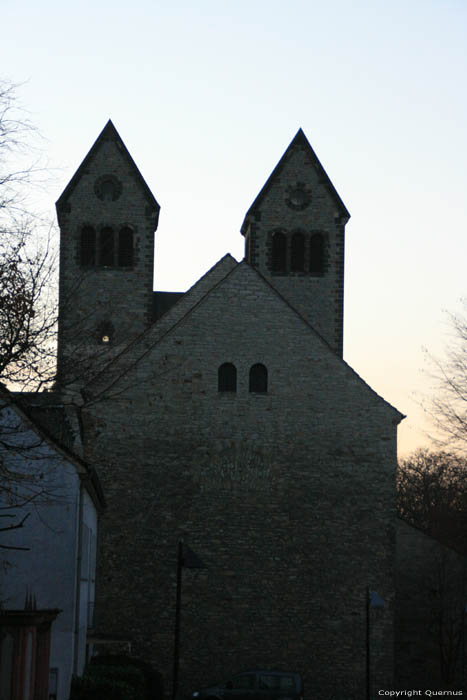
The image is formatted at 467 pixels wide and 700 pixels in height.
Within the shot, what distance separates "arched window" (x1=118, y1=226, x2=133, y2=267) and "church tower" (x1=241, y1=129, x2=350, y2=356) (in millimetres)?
4622

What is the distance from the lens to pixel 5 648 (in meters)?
17.4

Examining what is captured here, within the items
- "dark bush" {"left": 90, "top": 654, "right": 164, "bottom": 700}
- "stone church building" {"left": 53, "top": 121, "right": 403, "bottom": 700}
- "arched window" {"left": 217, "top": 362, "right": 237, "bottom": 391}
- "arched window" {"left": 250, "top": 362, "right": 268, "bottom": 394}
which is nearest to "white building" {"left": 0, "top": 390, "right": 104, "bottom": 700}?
"dark bush" {"left": 90, "top": 654, "right": 164, "bottom": 700}

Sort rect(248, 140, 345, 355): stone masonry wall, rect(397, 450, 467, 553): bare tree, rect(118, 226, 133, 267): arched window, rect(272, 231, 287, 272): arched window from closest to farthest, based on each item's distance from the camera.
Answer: rect(248, 140, 345, 355): stone masonry wall < rect(272, 231, 287, 272): arched window < rect(118, 226, 133, 267): arched window < rect(397, 450, 467, 553): bare tree

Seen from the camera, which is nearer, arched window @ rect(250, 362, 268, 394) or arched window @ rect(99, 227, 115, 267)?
arched window @ rect(250, 362, 268, 394)

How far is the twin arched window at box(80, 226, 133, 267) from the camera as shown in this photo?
147ft

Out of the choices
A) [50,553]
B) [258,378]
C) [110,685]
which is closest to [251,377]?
[258,378]

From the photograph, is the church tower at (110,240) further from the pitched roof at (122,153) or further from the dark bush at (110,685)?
the dark bush at (110,685)

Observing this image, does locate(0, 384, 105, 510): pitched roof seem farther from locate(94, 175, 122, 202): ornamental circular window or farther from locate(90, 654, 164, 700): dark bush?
locate(94, 175, 122, 202): ornamental circular window

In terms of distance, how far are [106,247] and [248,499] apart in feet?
49.6

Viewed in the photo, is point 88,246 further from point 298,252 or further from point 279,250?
point 298,252

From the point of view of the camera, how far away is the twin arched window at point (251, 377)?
3459 cm

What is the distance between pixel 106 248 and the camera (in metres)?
45.1

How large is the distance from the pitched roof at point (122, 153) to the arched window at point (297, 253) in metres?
5.59

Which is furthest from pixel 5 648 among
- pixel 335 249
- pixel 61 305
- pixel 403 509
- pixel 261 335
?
pixel 403 509
